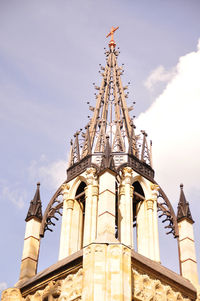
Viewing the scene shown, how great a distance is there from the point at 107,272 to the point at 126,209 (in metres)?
5.43

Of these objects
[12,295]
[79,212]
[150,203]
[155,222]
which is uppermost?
[150,203]

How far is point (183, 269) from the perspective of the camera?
85.9 ft

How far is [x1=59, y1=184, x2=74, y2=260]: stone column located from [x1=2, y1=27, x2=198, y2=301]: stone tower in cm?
4

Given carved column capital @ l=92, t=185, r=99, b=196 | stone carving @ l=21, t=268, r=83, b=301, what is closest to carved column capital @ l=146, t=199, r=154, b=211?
carved column capital @ l=92, t=185, r=99, b=196

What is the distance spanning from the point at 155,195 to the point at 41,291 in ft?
23.3

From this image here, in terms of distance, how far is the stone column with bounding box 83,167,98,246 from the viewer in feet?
83.8

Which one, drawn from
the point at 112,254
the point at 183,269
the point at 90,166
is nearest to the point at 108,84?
the point at 90,166

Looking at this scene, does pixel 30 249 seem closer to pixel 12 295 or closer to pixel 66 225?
pixel 66 225

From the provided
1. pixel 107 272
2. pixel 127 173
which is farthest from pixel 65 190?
pixel 107 272

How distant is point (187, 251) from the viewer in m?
26.7

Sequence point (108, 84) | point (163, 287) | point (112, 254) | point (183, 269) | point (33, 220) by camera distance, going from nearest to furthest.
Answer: point (112, 254) → point (163, 287) → point (183, 269) → point (33, 220) → point (108, 84)

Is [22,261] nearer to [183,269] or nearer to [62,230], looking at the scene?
[62,230]

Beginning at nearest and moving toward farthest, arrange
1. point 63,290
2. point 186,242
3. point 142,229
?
point 63,290, point 186,242, point 142,229

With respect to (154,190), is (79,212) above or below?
below
